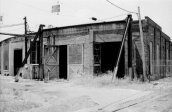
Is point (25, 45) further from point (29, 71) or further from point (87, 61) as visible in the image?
point (87, 61)

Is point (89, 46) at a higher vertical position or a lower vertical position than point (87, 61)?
higher

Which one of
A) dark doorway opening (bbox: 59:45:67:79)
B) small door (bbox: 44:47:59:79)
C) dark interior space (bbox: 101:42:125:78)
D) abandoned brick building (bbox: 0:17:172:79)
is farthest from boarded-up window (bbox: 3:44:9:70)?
dark interior space (bbox: 101:42:125:78)

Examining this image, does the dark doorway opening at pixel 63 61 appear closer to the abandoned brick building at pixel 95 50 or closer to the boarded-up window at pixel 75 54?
the abandoned brick building at pixel 95 50

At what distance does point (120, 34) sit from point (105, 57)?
3427 mm

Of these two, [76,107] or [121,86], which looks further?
[121,86]

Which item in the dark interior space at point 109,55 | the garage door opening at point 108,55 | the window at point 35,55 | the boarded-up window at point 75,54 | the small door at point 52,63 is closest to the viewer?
the boarded-up window at point 75,54

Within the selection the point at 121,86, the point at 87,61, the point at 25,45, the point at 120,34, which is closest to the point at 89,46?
the point at 87,61

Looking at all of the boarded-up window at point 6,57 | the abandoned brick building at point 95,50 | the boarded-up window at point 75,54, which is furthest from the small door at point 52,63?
the boarded-up window at point 6,57

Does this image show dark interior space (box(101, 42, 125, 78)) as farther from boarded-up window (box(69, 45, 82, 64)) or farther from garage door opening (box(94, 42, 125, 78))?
boarded-up window (box(69, 45, 82, 64))

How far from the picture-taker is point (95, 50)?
22.2 metres

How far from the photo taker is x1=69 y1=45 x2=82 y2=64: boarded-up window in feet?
74.6

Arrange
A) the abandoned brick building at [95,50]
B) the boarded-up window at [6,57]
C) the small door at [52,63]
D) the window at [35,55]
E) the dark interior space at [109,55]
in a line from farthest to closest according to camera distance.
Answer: the boarded-up window at [6,57]
the window at [35,55]
the small door at [52,63]
the dark interior space at [109,55]
the abandoned brick building at [95,50]

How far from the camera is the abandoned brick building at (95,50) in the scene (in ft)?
68.3

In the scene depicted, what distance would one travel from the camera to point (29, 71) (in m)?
25.2
